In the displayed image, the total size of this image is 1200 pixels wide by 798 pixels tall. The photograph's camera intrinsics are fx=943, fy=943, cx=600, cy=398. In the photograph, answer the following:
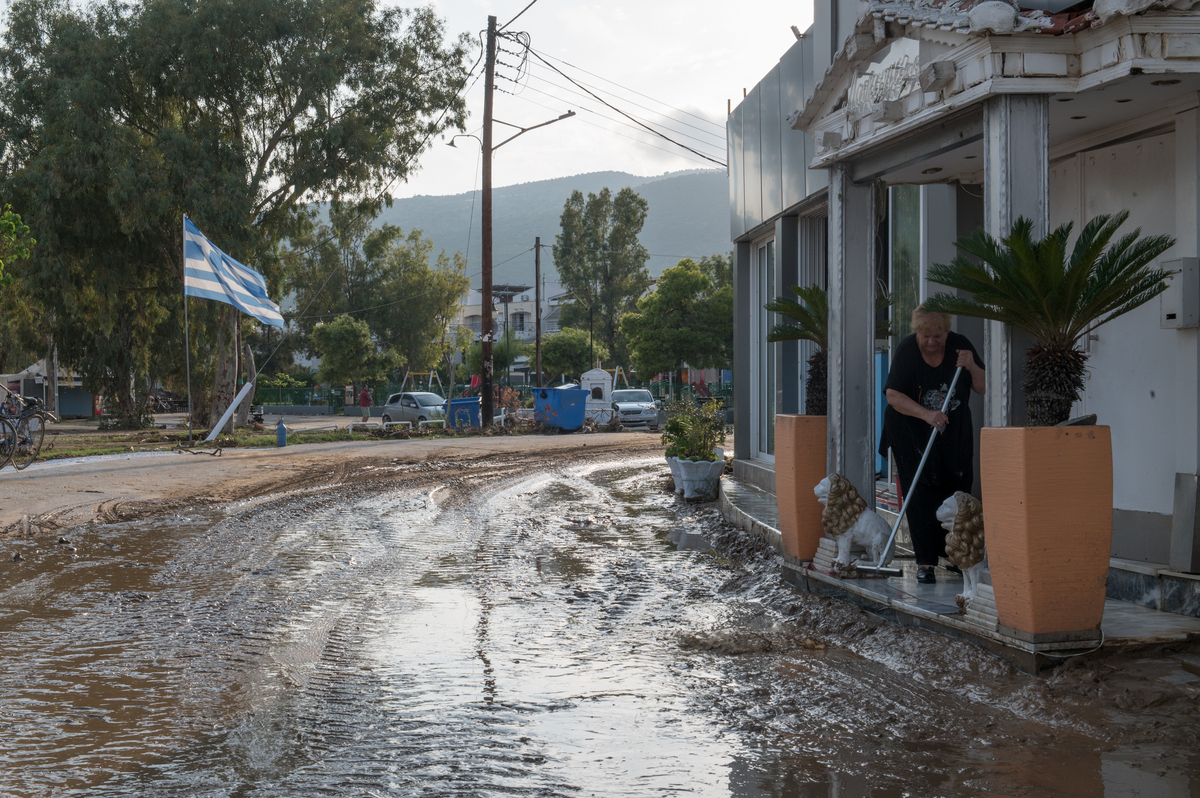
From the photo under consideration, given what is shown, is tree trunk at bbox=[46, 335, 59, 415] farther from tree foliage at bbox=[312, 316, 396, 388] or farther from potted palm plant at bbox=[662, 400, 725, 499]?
potted palm plant at bbox=[662, 400, 725, 499]

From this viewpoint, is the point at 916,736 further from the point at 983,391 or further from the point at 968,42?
the point at 968,42

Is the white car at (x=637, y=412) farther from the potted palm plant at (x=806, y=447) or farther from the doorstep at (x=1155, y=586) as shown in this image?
the doorstep at (x=1155, y=586)

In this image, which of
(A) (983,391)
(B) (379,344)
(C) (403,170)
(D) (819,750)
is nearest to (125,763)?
(D) (819,750)

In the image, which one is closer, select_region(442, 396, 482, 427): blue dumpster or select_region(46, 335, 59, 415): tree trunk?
select_region(442, 396, 482, 427): blue dumpster

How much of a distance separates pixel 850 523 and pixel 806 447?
2.35 ft

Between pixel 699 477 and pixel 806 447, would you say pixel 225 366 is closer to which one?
pixel 699 477

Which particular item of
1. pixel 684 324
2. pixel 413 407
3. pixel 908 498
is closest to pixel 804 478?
pixel 908 498

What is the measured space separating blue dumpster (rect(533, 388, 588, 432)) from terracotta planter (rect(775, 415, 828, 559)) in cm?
2204

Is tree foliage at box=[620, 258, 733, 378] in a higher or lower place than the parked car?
higher

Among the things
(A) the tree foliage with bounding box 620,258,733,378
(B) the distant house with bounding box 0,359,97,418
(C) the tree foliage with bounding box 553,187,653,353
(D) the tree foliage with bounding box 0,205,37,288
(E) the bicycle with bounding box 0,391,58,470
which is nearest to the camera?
(E) the bicycle with bounding box 0,391,58,470

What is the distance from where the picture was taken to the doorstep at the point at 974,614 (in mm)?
4355

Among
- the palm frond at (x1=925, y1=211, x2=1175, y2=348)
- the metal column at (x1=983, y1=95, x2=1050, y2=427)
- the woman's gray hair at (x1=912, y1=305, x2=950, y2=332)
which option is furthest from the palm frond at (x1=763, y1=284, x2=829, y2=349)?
the palm frond at (x1=925, y1=211, x2=1175, y2=348)

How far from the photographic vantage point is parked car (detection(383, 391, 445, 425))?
1336 inches

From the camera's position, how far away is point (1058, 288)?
4.32 meters
